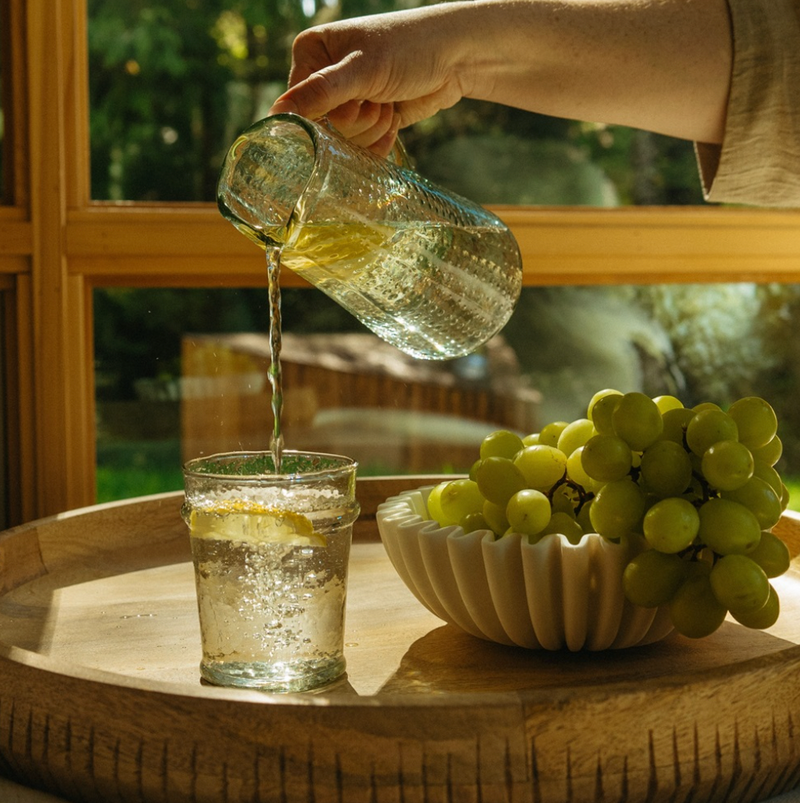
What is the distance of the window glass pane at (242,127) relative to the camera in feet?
5.29

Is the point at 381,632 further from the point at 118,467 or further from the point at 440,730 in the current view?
the point at 118,467

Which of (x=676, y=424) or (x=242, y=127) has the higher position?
(x=242, y=127)

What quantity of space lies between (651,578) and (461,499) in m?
0.18

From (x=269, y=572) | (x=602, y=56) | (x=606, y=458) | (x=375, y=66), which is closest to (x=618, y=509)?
(x=606, y=458)

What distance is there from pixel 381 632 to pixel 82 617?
0.94 ft

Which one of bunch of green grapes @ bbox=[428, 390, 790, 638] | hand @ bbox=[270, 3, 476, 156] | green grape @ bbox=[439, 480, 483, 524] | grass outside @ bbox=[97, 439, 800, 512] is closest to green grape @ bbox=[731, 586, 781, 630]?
bunch of green grapes @ bbox=[428, 390, 790, 638]

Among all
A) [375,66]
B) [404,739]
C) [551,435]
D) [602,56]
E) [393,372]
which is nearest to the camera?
[404,739]

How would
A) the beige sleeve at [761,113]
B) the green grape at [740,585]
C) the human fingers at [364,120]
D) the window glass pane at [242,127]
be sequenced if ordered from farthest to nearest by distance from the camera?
1. the window glass pane at [242,127]
2. the beige sleeve at [761,113]
3. the human fingers at [364,120]
4. the green grape at [740,585]

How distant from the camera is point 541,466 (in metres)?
0.84

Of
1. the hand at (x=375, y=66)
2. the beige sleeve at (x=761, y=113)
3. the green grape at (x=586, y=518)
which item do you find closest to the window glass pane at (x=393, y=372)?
→ the beige sleeve at (x=761, y=113)

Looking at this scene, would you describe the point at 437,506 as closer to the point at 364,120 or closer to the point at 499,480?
the point at 499,480

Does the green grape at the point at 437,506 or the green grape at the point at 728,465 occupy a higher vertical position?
the green grape at the point at 728,465

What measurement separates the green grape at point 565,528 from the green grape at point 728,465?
0.12 metres

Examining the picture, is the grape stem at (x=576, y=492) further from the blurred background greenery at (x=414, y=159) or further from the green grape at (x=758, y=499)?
the blurred background greenery at (x=414, y=159)
